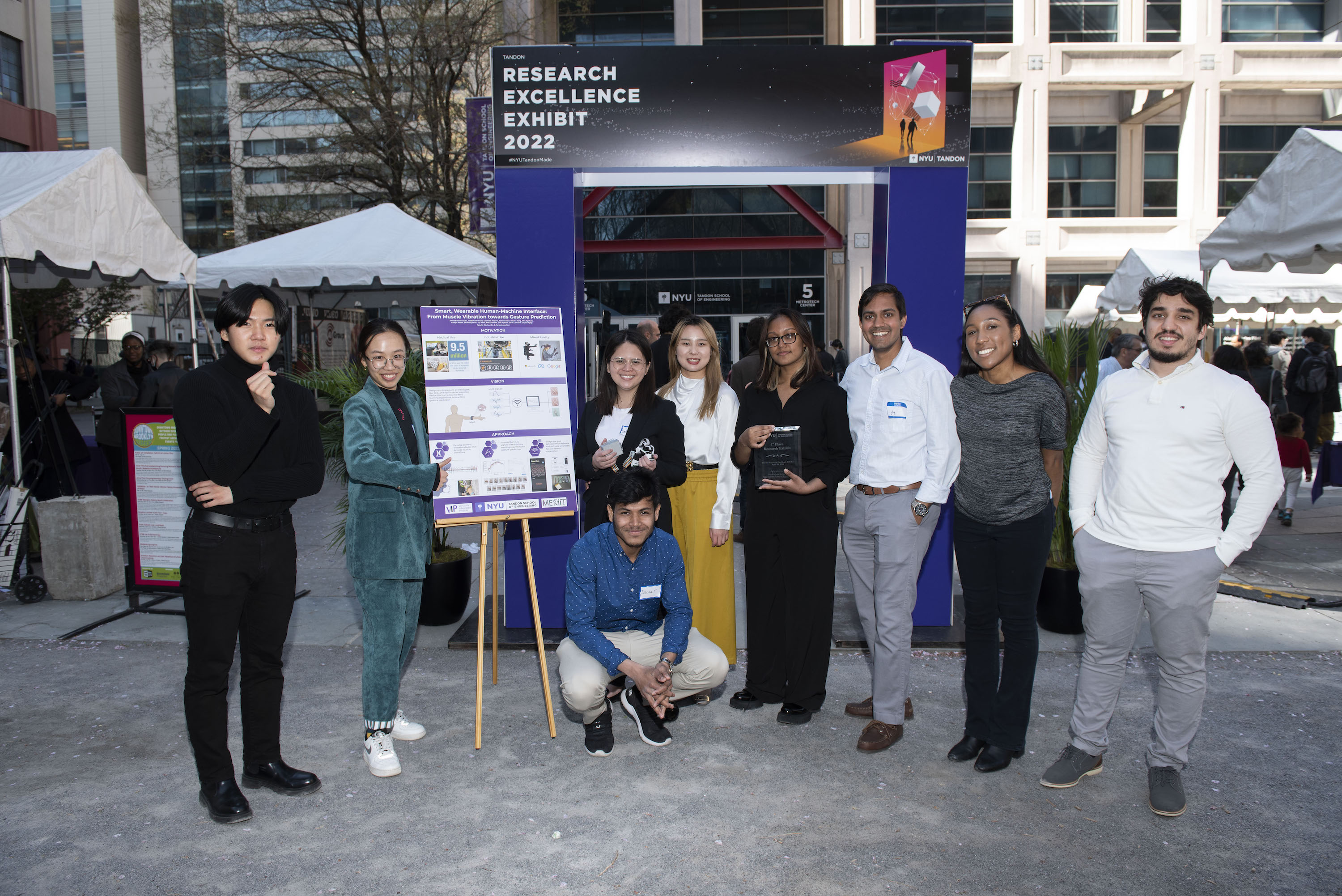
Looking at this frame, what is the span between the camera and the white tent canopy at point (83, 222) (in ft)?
20.8

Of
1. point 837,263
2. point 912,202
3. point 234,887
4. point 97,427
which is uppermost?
point 837,263

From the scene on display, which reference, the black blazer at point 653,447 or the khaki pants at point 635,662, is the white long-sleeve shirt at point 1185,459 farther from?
the black blazer at point 653,447

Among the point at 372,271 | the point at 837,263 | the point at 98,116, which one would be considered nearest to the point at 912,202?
the point at 372,271

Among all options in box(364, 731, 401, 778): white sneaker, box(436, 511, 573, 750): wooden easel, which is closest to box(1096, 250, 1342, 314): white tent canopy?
box(436, 511, 573, 750): wooden easel

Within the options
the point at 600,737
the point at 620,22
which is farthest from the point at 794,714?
the point at 620,22

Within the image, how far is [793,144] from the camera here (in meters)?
5.29

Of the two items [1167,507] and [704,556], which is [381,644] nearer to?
[704,556]

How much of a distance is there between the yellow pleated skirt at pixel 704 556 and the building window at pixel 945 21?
22277 millimetres

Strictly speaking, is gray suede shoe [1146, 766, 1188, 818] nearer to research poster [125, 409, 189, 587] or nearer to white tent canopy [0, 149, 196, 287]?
research poster [125, 409, 189, 587]

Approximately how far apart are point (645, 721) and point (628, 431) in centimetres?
140

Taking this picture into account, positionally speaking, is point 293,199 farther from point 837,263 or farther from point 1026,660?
point 1026,660

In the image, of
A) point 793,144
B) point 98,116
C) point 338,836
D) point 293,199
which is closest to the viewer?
point 338,836

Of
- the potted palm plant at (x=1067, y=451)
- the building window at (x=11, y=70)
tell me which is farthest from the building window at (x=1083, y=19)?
the building window at (x=11, y=70)

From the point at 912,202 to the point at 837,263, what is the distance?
58.8ft
